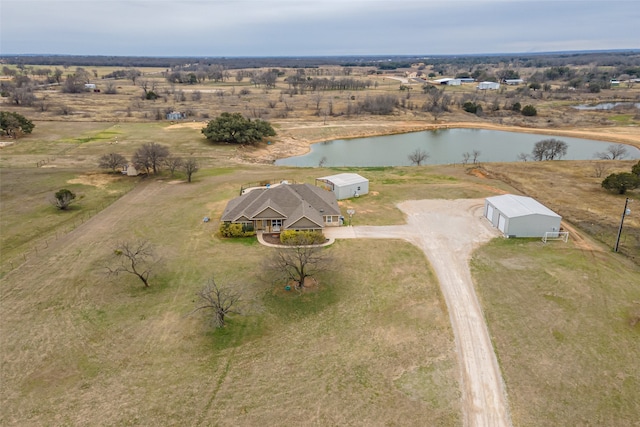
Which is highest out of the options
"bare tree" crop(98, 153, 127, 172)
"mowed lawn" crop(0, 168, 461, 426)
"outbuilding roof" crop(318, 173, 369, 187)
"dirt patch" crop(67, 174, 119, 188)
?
"bare tree" crop(98, 153, 127, 172)

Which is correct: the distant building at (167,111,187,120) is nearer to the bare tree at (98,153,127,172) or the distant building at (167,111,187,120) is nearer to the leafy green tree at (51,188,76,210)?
the bare tree at (98,153,127,172)

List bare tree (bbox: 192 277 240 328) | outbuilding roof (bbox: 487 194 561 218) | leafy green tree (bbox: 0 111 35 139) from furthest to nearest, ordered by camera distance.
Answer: leafy green tree (bbox: 0 111 35 139), outbuilding roof (bbox: 487 194 561 218), bare tree (bbox: 192 277 240 328)

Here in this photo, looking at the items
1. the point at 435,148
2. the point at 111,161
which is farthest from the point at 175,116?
the point at 435,148

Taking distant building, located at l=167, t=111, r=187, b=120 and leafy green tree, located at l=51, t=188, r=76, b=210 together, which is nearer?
leafy green tree, located at l=51, t=188, r=76, b=210

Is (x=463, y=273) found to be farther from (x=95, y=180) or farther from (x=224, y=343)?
(x=95, y=180)

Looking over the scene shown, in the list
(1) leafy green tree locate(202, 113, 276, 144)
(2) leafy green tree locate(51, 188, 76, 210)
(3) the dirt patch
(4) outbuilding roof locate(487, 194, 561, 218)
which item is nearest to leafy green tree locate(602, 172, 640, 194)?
(4) outbuilding roof locate(487, 194, 561, 218)

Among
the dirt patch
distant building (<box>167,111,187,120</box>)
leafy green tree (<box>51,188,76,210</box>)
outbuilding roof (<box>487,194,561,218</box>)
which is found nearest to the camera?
outbuilding roof (<box>487,194,561,218</box>)
